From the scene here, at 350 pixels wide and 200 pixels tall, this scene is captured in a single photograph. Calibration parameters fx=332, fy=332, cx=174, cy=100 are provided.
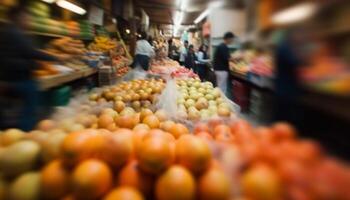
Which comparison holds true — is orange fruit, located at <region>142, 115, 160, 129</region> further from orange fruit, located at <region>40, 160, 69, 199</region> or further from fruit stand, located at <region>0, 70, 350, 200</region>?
orange fruit, located at <region>40, 160, 69, 199</region>

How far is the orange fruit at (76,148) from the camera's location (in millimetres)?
→ 808

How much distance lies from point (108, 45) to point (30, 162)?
6541 millimetres

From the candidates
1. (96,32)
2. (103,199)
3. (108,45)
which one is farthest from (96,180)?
(96,32)

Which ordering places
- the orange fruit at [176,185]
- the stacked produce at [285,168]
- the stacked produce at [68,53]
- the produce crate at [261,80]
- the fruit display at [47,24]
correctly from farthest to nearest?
the stacked produce at [68,53] < the fruit display at [47,24] < the orange fruit at [176,185] < the produce crate at [261,80] < the stacked produce at [285,168]

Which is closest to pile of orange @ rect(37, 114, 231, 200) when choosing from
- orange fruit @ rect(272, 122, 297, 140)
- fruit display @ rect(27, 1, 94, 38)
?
orange fruit @ rect(272, 122, 297, 140)

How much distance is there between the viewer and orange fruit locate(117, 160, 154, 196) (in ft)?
2.57

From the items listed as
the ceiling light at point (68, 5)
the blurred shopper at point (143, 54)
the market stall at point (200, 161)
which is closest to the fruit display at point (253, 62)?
the market stall at point (200, 161)

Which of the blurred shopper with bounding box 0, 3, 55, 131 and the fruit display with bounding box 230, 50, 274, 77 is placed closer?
the fruit display with bounding box 230, 50, 274, 77

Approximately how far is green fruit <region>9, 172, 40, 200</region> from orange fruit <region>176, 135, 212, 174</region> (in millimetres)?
374

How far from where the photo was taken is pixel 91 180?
2.43 ft

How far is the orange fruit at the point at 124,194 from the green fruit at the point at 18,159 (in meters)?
0.25

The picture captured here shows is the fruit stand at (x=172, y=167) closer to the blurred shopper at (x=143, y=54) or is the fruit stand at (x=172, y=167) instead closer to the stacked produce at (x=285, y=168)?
the stacked produce at (x=285, y=168)

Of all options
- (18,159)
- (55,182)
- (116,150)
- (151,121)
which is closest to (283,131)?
(116,150)

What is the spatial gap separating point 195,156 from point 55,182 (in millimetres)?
349
